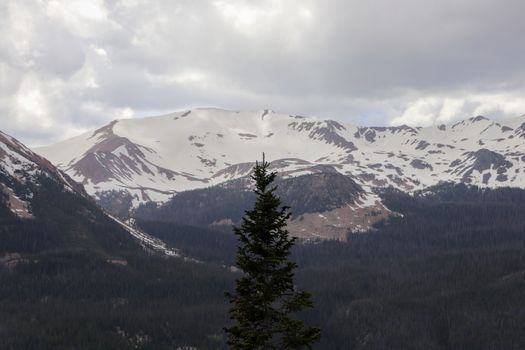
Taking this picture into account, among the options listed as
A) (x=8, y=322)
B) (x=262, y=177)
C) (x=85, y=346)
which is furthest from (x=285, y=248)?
(x=8, y=322)

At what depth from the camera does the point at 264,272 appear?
3606 centimetres

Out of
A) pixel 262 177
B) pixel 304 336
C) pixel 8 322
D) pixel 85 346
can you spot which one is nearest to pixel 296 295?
Result: pixel 304 336

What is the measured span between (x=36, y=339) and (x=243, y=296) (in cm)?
17255

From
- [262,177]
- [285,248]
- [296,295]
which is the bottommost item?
[296,295]

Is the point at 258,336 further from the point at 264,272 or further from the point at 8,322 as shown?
the point at 8,322

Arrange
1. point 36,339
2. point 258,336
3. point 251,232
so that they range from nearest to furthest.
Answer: point 258,336 → point 251,232 → point 36,339

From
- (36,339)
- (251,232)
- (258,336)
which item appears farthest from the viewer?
(36,339)

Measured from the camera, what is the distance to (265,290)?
35.6 meters

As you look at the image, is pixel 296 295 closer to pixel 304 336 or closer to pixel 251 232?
pixel 304 336

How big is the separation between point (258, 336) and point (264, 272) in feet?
12.4

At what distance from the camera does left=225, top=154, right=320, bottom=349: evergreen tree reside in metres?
34.8

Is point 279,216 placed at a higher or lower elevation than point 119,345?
higher

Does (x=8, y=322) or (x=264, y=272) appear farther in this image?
(x=8, y=322)

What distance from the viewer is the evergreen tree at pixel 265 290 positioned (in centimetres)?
3475
